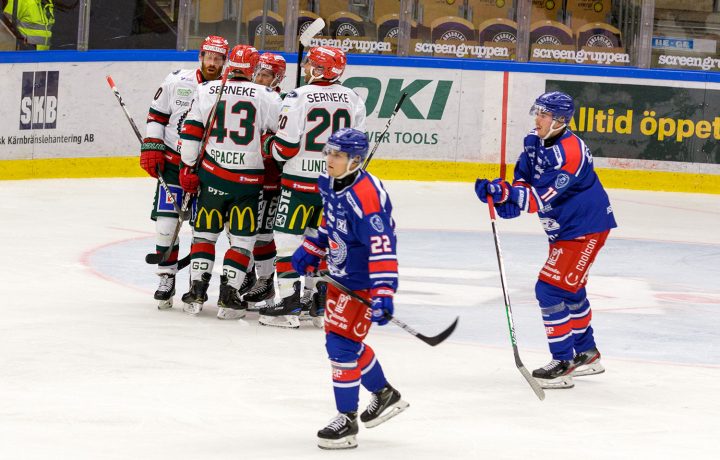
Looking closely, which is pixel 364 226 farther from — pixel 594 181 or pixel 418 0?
pixel 418 0

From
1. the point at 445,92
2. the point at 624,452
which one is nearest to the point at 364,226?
the point at 624,452

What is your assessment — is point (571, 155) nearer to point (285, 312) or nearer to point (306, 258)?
point (306, 258)

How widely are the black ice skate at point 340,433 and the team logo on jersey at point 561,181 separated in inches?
75.6

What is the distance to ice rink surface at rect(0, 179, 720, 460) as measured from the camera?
5836 mm

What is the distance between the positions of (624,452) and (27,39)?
9.60 meters

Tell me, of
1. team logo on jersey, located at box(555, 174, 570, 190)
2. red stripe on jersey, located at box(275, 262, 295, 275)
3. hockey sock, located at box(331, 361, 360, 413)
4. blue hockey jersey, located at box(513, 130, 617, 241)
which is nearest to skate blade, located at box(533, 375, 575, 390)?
blue hockey jersey, located at box(513, 130, 617, 241)

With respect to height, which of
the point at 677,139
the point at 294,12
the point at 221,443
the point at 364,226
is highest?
the point at 294,12

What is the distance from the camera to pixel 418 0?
1537 cm

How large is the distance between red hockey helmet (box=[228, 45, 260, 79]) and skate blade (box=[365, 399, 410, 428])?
3075 millimetres

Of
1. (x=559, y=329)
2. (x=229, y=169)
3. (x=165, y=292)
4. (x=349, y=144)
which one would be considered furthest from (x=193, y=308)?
(x=349, y=144)

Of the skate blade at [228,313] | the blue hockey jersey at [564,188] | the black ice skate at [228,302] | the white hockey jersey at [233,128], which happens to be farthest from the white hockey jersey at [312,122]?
the blue hockey jersey at [564,188]

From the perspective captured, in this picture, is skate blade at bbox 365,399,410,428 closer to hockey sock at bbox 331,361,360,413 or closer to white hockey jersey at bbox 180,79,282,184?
hockey sock at bbox 331,361,360,413

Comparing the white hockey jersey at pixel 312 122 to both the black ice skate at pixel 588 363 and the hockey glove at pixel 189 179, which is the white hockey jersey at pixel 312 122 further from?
the black ice skate at pixel 588 363

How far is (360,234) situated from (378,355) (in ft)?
6.72
